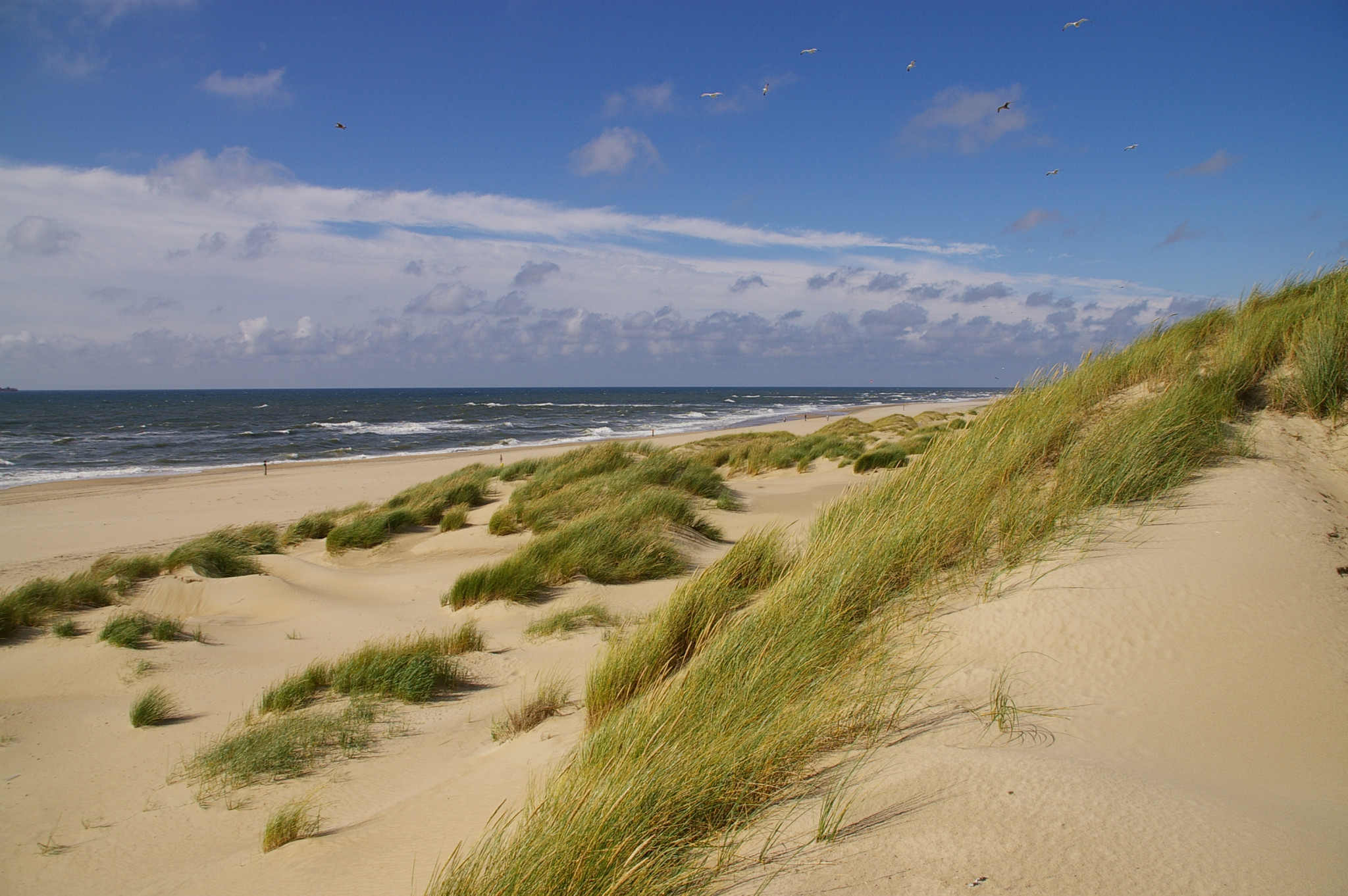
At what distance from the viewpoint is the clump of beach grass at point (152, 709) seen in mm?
4867

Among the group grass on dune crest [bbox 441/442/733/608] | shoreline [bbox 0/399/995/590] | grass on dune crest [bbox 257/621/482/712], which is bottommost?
shoreline [bbox 0/399/995/590]

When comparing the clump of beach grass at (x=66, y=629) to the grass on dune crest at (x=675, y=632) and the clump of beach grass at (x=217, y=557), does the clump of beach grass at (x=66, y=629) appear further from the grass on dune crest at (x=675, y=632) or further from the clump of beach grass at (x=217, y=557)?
the grass on dune crest at (x=675, y=632)

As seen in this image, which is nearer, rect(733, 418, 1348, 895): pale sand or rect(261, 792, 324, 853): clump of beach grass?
rect(733, 418, 1348, 895): pale sand

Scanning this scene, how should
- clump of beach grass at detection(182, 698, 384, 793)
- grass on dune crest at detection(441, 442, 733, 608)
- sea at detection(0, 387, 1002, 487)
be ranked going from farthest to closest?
sea at detection(0, 387, 1002, 487)
grass on dune crest at detection(441, 442, 733, 608)
clump of beach grass at detection(182, 698, 384, 793)

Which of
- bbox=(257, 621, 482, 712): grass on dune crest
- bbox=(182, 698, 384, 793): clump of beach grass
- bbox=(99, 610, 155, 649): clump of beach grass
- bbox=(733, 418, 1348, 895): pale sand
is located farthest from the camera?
bbox=(99, 610, 155, 649): clump of beach grass

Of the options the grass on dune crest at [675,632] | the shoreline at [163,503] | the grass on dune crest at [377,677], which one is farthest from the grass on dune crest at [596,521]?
the shoreline at [163,503]

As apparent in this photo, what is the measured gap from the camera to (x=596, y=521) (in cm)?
938

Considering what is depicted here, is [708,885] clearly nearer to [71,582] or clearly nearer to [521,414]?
[71,582]

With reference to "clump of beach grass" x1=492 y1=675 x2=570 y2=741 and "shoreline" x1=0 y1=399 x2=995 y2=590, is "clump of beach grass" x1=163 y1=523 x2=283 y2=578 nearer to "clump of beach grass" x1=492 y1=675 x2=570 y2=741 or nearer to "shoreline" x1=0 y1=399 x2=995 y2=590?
"shoreline" x1=0 y1=399 x2=995 y2=590

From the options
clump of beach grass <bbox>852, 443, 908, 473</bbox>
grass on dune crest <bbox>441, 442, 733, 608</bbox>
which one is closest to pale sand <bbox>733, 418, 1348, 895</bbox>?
grass on dune crest <bbox>441, 442, 733, 608</bbox>

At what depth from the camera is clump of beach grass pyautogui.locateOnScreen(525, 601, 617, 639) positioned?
6.36 metres

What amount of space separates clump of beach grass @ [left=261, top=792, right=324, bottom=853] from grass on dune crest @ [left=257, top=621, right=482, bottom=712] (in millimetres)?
1526

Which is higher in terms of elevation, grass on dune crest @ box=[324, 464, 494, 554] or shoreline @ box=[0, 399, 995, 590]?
grass on dune crest @ box=[324, 464, 494, 554]

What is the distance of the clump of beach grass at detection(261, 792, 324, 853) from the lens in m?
3.23
